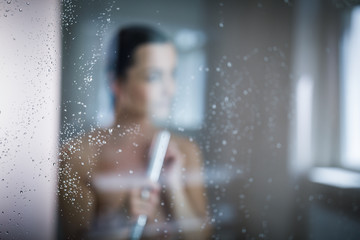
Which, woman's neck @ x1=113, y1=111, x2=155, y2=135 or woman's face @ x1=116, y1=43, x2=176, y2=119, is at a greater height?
woman's face @ x1=116, y1=43, x2=176, y2=119

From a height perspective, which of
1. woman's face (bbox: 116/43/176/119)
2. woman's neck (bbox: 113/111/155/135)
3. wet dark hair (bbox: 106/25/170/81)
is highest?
wet dark hair (bbox: 106/25/170/81)

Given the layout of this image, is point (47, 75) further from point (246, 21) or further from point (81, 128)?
point (246, 21)

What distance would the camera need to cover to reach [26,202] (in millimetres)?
607

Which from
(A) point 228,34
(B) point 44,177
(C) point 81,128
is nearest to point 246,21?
(A) point 228,34

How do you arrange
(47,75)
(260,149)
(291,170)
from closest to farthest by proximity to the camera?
(47,75) < (260,149) < (291,170)

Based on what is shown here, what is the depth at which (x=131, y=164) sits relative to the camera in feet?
2.06

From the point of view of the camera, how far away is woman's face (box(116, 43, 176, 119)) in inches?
23.8

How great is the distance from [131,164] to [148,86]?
0.53ft

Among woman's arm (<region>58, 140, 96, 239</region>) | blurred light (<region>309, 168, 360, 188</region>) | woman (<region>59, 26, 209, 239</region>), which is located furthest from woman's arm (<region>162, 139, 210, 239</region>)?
blurred light (<region>309, 168, 360, 188</region>)

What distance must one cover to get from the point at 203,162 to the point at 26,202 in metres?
0.37

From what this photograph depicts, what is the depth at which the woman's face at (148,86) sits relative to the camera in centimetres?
60

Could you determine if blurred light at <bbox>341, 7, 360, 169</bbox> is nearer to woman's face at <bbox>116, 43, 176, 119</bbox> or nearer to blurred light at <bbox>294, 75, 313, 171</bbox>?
blurred light at <bbox>294, 75, 313, 171</bbox>

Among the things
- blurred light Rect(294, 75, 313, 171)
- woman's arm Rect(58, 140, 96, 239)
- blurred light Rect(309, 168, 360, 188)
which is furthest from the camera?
blurred light Rect(294, 75, 313, 171)

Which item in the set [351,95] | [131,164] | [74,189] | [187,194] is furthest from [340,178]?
[74,189]
